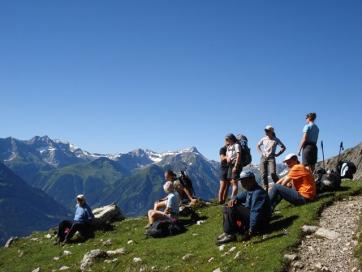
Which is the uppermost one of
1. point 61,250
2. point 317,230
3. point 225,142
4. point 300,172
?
point 225,142

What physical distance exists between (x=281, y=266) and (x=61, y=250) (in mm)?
14537

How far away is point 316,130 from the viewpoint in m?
22.6

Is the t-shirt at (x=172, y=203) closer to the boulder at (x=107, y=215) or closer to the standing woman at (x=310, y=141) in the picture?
the standing woman at (x=310, y=141)

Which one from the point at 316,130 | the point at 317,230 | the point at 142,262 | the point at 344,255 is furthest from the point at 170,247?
the point at 316,130

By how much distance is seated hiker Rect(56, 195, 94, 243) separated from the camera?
84.1 feet

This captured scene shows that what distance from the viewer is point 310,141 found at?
73.8 ft

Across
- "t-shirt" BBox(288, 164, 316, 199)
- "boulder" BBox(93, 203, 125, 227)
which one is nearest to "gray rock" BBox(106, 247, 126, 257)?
"t-shirt" BBox(288, 164, 316, 199)

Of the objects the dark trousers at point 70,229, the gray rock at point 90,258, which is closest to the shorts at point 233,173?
the gray rock at point 90,258

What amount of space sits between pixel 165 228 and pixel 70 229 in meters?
7.11

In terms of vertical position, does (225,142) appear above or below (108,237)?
above

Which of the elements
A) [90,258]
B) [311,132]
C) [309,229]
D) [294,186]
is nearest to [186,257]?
[309,229]

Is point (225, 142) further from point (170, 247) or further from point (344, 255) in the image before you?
point (344, 255)

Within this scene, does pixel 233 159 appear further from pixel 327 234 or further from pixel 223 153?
pixel 327 234

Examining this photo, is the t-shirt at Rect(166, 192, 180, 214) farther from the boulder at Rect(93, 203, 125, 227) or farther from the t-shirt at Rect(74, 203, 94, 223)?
the boulder at Rect(93, 203, 125, 227)
